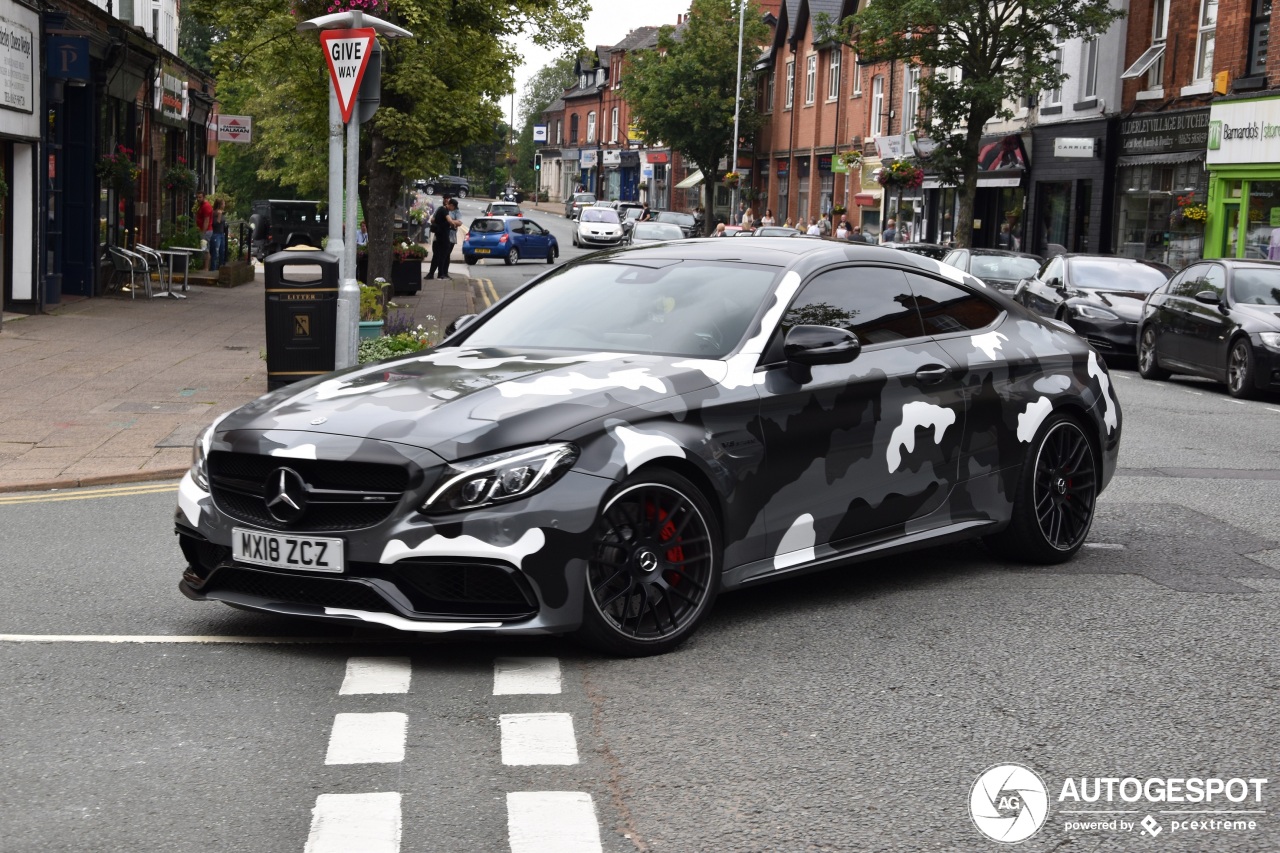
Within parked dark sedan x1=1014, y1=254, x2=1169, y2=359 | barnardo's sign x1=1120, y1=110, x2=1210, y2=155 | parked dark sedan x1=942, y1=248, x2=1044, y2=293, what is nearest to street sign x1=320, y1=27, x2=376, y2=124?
parked dark sedan x1=1014, y1=254, x2=1169, y2=359

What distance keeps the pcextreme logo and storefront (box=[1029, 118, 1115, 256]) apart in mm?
30514

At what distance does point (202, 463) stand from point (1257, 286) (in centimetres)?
1550

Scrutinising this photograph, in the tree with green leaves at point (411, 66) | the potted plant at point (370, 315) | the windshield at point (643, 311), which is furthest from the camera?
the tree with green leaves at point (411, 66)

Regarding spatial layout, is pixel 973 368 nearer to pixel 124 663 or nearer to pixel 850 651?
pixel 850 651

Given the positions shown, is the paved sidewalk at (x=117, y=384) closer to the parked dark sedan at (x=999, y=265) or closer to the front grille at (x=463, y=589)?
the front grille at (x=463, y=589)

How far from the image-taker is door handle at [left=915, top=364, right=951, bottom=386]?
709cm

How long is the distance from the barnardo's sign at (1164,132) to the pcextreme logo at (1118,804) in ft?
95.2

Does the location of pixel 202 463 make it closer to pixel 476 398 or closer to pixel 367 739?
pixel 476 398

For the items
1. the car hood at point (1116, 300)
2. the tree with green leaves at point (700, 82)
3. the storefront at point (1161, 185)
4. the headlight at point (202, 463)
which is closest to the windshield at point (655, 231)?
the storefront at point (1161, 185)

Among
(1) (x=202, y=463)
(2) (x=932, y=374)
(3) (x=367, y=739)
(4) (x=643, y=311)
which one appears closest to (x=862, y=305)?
(2) (x=932, y=374)

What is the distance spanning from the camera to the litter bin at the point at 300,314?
12922 millimetres

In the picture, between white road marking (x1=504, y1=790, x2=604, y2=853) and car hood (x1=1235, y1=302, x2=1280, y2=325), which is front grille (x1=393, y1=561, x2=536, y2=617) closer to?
white road marking (x1=504, y1=790, x2=604, y2=853)

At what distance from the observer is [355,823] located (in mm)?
4242

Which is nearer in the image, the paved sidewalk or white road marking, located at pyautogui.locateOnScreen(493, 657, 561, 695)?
white road marking, located at pyautogui.locateOnScreen(493, 657, 561, 695)
